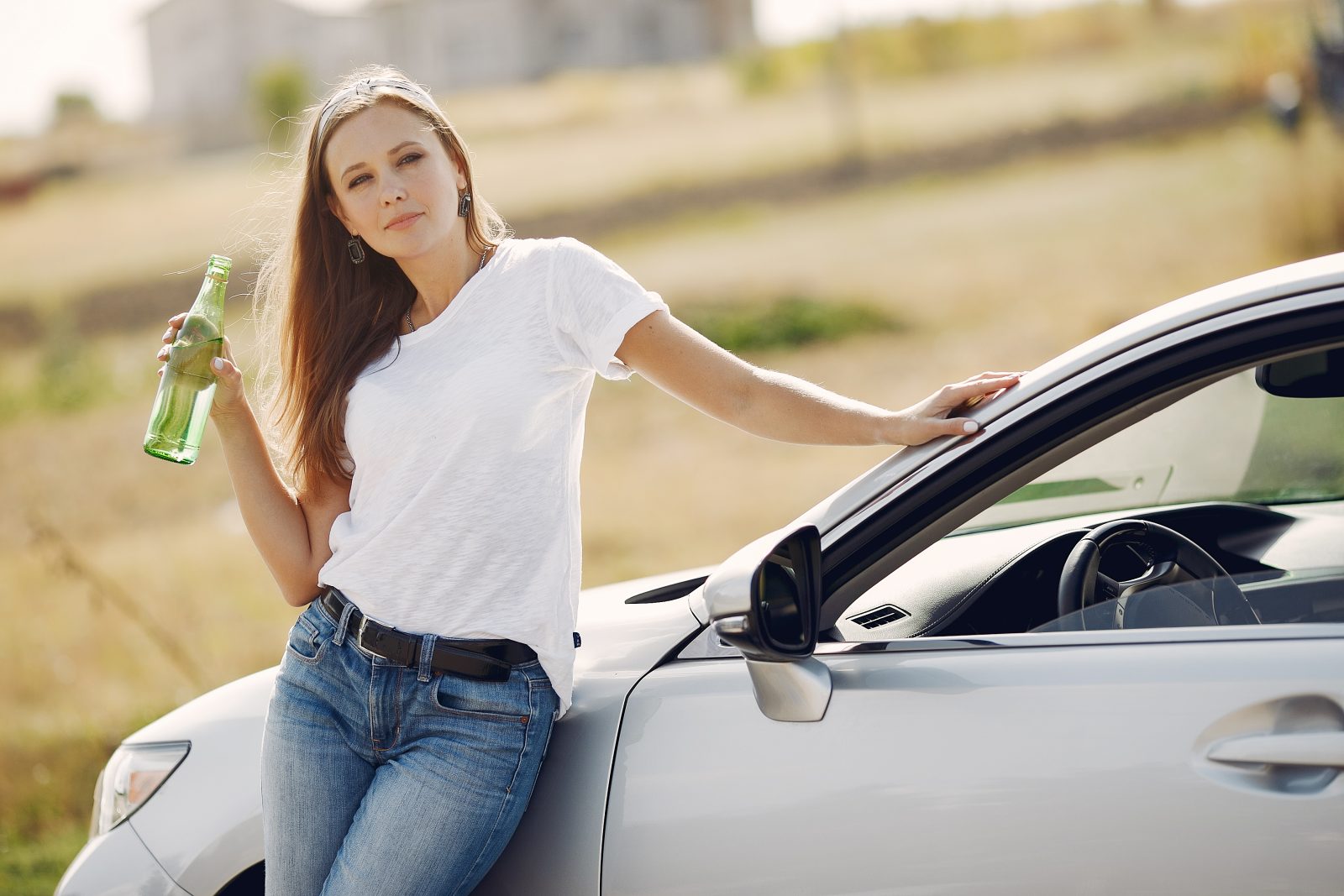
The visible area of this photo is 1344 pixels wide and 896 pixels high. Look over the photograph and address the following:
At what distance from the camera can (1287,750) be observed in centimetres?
160

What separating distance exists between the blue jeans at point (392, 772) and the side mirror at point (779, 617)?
1.31ft

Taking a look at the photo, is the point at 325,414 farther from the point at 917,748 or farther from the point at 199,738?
the point at 917,748

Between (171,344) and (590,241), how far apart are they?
1942cm

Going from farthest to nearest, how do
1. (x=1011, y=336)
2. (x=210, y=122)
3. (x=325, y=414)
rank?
1. (x=210, y=122)
2. (x=1011, y=336)
3. (x=325, y=414)

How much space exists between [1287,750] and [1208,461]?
0.90 m

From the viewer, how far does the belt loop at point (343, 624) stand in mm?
2145

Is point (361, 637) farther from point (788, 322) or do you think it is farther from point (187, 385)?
point (788, 322)

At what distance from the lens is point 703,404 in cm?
219

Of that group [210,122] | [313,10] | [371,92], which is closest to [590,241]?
[210,122]

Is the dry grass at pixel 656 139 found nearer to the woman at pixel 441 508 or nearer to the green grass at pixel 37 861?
the green grass at pixel 37 861

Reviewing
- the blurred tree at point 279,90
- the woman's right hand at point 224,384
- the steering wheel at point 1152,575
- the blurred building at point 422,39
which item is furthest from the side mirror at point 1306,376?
the blurred building at point 422,39

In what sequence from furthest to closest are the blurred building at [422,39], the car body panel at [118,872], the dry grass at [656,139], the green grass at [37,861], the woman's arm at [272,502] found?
1. the blurred building at [422,39]
2. the dry grass at [656,139]
3. the green grass at [37,861]
4. the woman's arm at [272,502]
5. the car body panel at [118,872]

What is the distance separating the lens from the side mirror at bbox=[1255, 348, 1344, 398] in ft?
6.47

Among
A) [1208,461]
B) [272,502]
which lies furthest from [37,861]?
[1208,461]
